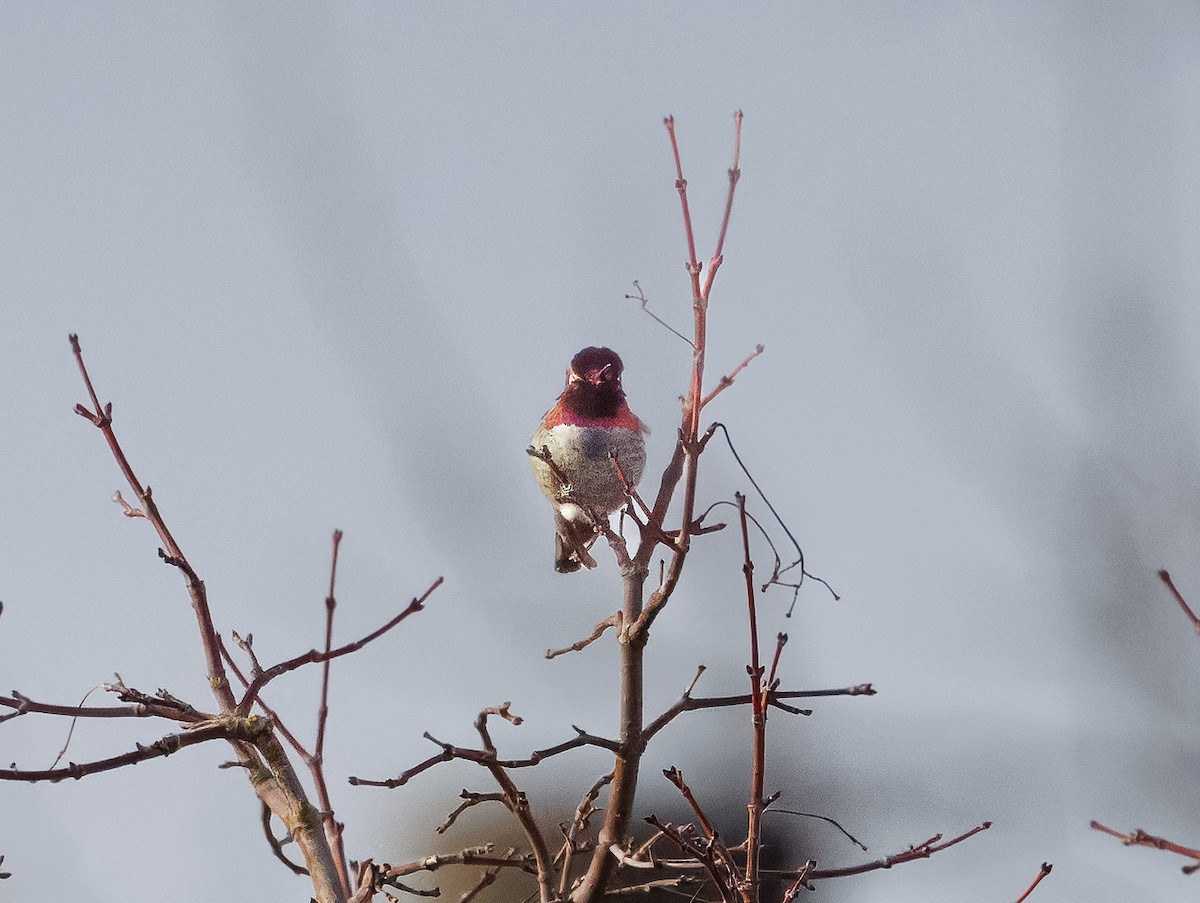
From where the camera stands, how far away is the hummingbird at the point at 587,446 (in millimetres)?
3311

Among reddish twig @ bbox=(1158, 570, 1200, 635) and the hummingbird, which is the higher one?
the hummingbird

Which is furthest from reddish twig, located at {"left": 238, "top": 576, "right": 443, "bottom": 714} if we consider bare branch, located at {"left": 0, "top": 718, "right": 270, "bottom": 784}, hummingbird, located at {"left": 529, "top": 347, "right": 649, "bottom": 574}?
hummingbird, located at {"left": 529, "top": 347, "right": 649, "bottom": 574}

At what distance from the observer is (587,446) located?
3320 millimetres

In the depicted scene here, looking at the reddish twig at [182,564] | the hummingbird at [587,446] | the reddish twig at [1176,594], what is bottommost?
the reddish twig at [1176,594]

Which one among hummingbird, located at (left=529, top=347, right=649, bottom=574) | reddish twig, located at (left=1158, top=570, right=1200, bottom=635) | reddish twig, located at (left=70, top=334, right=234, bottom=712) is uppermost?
hummingbird, located at (left=529, top=347, right=649, bottom=574)

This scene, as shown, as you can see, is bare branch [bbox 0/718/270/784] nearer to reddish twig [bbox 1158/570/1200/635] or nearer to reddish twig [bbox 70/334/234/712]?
reddish twig [bbox 70/334/234/712]

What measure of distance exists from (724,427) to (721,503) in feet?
0.56

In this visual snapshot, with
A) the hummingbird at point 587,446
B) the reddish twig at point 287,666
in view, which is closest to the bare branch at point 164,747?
the reddish twig at point 287,666

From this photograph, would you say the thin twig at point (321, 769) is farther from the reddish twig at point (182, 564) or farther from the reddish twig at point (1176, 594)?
the reddish twig at point (1176, 594)

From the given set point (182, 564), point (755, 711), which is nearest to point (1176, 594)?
point (755, 711)

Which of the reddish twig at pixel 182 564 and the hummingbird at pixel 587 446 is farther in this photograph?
the hummingbird at pixel 587 446

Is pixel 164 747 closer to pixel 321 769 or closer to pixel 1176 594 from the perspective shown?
pixel 321 769

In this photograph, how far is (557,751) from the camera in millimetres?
2125

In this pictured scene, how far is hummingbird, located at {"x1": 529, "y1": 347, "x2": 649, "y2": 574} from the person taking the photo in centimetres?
331
